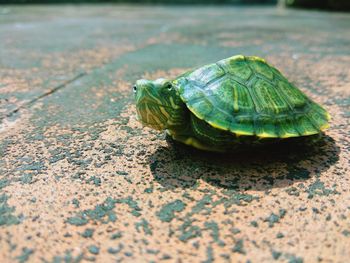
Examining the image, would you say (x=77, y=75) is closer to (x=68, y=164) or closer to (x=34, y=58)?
(x=34, y=58)

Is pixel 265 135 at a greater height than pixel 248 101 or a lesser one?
lesser

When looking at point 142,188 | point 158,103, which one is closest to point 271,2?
point 158,103

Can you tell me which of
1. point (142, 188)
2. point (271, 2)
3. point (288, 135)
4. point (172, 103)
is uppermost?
point (271, 2)

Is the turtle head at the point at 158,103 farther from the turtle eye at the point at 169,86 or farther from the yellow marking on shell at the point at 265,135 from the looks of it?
the yellow marking on shell at the point at 265,135

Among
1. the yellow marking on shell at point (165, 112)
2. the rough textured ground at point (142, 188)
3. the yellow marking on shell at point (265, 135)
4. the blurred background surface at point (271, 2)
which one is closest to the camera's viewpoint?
the rough textured ground at point (142, 188)

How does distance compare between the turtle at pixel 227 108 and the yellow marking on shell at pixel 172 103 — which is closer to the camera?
the turtle at pixel 227 108

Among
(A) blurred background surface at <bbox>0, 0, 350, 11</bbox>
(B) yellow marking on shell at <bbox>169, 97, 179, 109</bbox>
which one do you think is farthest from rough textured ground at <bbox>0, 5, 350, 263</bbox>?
(A) blurred background surface at <bbox>0, 0, 350, 11</bbox>

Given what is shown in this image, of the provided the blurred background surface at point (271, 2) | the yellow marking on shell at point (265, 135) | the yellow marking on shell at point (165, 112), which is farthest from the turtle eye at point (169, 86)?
the blurred background surface at point (271, 2)

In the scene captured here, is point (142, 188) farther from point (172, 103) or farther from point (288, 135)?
point (288, 135)

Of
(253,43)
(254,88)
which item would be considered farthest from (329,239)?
(253,43)
